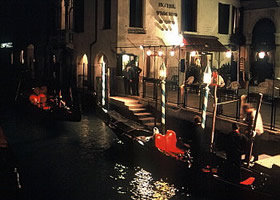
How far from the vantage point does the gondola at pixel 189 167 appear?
7.97 metres

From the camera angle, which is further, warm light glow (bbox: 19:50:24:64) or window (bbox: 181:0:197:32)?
warm light glow (bbox: 19:50:24:64)

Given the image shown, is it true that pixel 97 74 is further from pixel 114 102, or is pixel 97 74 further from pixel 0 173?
pixel 0 173

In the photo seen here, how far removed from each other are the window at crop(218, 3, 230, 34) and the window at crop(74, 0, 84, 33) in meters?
9.18

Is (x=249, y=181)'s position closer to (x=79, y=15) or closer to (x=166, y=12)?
(x=166, y=12)

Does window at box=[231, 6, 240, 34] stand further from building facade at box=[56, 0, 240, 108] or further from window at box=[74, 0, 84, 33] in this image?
window at box=[74, 0, 84, 33]

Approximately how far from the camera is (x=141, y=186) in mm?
9641

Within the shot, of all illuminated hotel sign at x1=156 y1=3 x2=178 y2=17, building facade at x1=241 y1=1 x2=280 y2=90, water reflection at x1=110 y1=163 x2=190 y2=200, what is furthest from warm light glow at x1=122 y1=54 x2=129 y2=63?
water reflection at x1=110 y1=163 x2=190 y2=200

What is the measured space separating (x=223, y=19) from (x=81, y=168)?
17108 mm

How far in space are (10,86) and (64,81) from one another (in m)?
7.29

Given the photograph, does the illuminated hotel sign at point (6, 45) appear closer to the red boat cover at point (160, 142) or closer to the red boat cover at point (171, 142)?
the red boat cover at point (160, 142)

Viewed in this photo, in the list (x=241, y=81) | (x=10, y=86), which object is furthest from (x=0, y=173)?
(x=10, y=86)

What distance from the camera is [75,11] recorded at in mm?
24766

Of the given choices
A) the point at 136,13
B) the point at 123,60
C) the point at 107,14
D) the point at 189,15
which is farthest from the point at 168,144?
the point at 189,15

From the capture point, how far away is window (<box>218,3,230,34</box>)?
24156 mm
